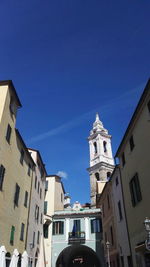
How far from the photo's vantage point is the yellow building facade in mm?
16656

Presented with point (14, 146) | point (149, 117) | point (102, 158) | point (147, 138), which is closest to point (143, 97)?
point (149, 117)

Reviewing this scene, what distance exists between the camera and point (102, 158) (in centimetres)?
6469

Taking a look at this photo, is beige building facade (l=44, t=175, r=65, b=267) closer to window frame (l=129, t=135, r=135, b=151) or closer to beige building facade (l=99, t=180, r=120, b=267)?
beige building facade (l=99, t=180, r=120, b=267)

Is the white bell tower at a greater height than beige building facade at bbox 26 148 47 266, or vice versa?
the white bell tower

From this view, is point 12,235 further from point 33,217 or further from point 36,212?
point 36,212

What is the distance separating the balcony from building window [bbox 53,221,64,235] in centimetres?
139

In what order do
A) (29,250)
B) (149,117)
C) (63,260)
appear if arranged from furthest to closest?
(63,260) → (29,250) → (149,117)

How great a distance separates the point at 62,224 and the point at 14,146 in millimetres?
19805

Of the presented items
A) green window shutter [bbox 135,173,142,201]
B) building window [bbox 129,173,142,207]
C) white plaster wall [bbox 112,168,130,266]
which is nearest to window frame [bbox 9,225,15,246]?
white plaster wall [bbox 112,168,130,266]

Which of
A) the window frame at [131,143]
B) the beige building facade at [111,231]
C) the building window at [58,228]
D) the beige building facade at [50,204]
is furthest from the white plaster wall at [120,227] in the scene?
the beige building facade at [50,204]

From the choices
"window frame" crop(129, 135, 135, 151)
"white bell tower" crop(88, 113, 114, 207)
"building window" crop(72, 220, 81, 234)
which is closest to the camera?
"window frame" crop(129, 135, 135, 151)

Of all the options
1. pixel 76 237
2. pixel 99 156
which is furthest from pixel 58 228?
pixel 99 156

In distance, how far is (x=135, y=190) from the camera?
15969 millimetres

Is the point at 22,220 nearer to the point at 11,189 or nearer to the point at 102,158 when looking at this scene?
the point at 11,189
